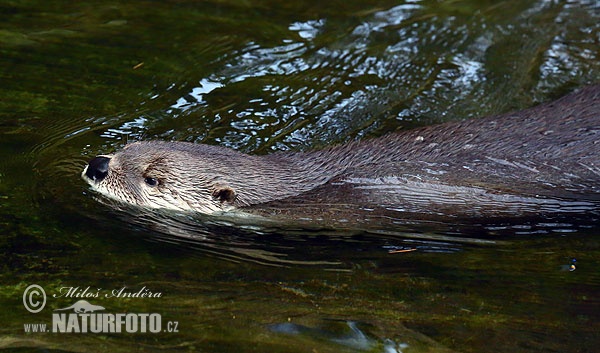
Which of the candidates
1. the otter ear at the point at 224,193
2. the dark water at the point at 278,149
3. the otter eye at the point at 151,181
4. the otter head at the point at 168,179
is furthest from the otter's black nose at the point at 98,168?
the otter ear at the point at 224,193

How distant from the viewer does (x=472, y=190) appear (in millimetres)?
A: 4738

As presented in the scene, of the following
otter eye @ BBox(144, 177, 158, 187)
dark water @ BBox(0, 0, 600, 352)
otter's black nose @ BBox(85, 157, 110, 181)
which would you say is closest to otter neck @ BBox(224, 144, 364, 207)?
dark water @ BBox(0, 0, 600, 352)

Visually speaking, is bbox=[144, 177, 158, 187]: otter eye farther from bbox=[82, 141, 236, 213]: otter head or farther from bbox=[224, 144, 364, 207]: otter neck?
bbox=[224, 144, 364, 207]: otter neck

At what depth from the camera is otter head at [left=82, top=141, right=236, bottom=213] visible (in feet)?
15.9

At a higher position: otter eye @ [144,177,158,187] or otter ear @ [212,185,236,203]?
otter eye @ [144,177,158,187]

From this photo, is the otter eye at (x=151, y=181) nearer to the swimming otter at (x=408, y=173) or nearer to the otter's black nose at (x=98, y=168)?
the swimming otter at (x=408, y=173)

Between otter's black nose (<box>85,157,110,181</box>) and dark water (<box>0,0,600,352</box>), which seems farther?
otter's black nose (<box>85,157,110,181</box>)

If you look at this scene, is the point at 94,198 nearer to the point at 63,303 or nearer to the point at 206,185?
the point at 206,185

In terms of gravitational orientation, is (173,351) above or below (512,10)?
below

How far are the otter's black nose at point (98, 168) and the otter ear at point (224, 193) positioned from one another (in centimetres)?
66

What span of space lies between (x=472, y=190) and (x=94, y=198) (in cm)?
215

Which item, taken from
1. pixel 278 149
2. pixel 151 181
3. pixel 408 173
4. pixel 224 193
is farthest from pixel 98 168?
pixel 408 173

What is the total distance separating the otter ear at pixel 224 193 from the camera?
4.83 m

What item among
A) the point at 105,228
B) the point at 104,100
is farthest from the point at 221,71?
the point at 105,228
